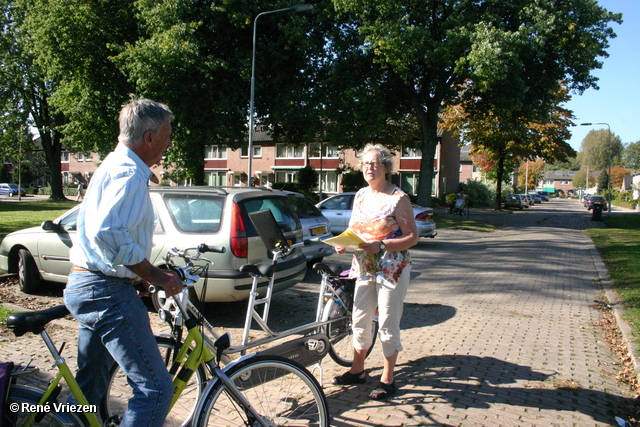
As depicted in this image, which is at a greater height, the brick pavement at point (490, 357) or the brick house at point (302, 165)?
the brick house at point (302, 165)

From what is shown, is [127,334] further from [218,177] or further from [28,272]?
[218,177]

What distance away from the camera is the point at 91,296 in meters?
2.20

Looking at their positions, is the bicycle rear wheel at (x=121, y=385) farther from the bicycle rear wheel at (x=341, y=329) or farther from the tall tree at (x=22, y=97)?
the tall tree at (x=22, y=97)

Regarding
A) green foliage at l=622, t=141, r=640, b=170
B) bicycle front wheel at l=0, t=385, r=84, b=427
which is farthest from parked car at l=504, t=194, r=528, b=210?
green foliage at l=622, t=141, r=640, b=170

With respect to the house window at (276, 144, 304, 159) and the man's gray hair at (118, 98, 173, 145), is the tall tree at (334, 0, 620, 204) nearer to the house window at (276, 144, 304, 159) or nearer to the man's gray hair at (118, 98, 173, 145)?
the man's gray hair at (118, 98, 173, 145)

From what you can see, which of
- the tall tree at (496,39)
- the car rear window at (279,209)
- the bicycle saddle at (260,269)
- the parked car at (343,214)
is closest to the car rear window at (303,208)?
the car rear window at (279,209)

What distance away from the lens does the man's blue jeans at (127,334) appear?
2.20 m

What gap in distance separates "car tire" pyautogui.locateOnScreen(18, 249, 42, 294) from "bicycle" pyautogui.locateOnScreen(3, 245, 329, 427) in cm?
507

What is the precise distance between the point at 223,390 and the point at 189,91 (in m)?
20.4

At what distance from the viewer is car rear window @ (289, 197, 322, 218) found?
959 cm

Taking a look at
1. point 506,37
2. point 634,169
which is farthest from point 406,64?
point 634,169

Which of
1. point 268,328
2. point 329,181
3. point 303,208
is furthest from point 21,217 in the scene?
point 329,181

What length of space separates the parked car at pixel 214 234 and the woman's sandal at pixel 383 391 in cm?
216

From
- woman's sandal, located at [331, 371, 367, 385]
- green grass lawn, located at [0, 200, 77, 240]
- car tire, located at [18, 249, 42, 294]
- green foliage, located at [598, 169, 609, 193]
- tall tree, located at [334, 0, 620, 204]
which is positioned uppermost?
tall tree, located at [334, 0, 620, 204]
